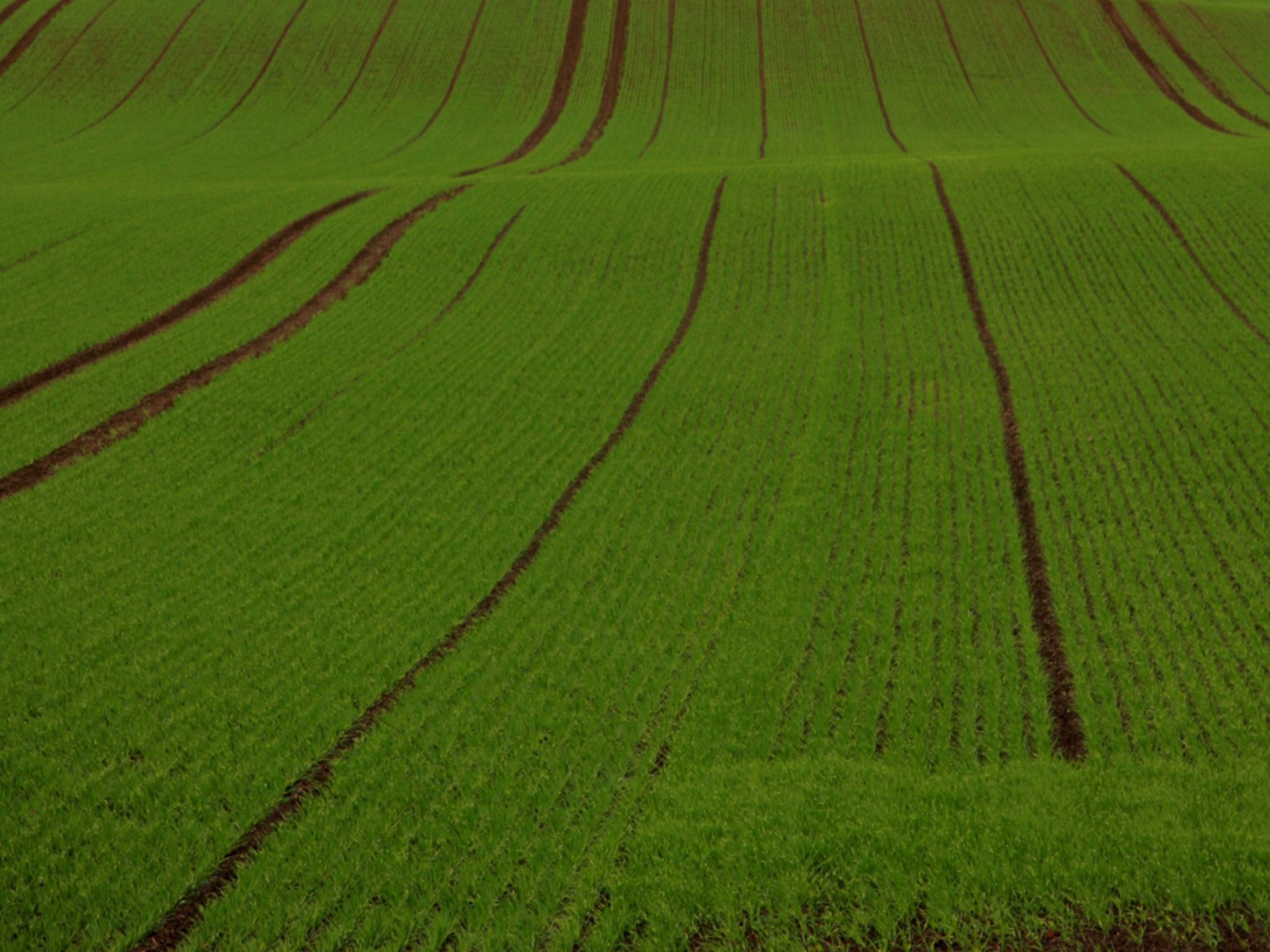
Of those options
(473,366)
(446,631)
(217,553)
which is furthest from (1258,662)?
(473,366)

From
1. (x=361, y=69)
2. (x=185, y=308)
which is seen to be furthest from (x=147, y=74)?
(x=185, y=308)

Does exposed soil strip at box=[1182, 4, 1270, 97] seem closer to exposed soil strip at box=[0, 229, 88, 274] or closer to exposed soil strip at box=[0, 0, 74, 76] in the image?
exposed soil strip at box=[0, 229, 88, 274]


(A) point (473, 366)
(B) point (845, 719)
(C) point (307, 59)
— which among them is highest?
(C) point (307, 59)

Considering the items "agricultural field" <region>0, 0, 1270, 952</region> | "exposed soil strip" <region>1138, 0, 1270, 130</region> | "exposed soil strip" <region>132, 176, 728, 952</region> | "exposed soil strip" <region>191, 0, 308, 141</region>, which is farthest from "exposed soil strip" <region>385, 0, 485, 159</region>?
"exposed soil strip" <region>1138, 0, 1270, 130</region>

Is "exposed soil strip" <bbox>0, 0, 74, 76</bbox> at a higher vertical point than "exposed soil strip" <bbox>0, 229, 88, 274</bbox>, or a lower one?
higher

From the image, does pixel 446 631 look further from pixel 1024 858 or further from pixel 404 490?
pixel 1024 858

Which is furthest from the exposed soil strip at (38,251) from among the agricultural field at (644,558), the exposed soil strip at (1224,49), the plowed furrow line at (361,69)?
the exposed soil strip at (1224,49)
